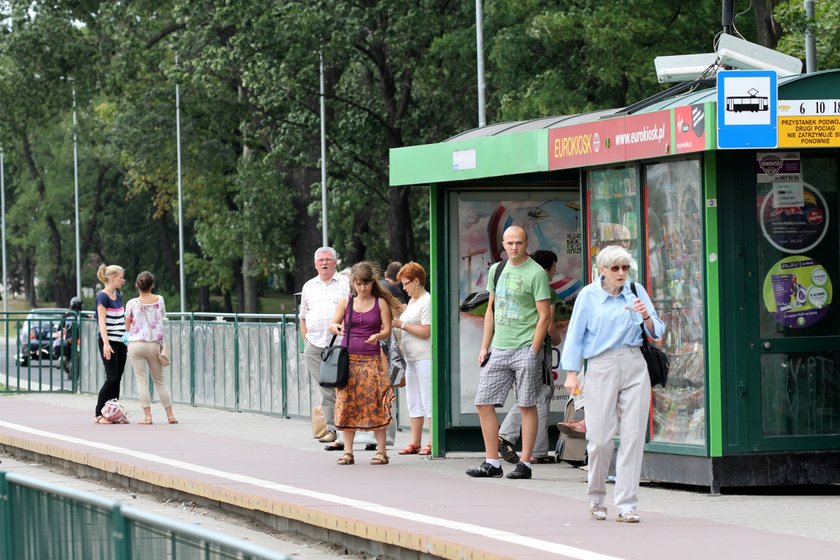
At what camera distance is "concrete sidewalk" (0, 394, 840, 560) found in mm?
8188

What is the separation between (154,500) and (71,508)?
6.22 metres

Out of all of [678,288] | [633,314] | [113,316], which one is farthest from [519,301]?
[113,316]

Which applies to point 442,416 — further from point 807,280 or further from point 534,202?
point 807,280

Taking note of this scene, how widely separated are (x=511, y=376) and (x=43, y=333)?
12533mm

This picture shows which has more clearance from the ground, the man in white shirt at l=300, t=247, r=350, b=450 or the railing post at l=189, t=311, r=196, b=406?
the man in white shirt at l=300, t=247, r=350, b=450

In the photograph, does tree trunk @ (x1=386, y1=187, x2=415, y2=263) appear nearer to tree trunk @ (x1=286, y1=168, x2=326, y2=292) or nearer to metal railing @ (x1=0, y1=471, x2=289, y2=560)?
tree trunk @ (x1=286, y1=168, x2=326, y2=292)

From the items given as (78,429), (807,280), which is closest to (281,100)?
(78,429)

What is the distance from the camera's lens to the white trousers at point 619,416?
357 inches

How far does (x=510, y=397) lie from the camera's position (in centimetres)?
1317

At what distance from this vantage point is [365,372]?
41.2ft

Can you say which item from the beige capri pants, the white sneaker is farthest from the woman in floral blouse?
the white sneaker

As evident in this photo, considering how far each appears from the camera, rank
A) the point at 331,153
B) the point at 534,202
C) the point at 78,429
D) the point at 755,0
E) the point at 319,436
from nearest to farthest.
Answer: the point at 534,202
the point at 319,436
the point at 78,429
the point at 755,0
the point at 331,153

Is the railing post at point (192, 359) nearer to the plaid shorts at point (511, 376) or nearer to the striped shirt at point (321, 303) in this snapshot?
the striped shirt at point (321, 303)

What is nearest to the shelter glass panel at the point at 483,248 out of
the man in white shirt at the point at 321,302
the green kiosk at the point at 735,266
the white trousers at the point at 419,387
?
the white trousers at the point at 419,387
